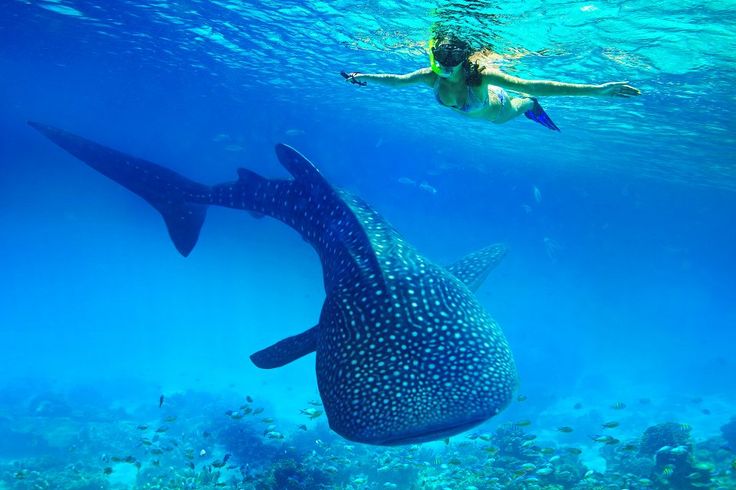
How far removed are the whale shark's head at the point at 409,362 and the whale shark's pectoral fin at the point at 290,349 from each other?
439 millimetres

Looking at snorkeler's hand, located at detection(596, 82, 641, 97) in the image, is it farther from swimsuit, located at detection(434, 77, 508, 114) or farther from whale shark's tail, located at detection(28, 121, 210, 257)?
whale shark's tail, located at detection(28, 121, 210, 257)

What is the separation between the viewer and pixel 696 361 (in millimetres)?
50250

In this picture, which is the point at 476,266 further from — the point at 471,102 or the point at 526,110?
the point at 471,102

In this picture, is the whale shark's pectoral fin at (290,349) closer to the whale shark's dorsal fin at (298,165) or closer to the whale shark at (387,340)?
the whale shark at (387,340)

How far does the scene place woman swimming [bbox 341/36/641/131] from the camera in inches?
159

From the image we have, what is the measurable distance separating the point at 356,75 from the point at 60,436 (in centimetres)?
2660

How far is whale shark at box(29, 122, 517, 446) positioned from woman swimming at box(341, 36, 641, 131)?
1652 millimetres

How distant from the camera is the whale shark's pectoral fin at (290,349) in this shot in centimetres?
469

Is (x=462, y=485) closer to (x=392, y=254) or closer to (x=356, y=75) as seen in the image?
(x=392, y=254)

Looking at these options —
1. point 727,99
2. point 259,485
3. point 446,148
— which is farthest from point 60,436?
point 446,148

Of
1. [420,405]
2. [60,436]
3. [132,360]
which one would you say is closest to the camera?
[420,405]

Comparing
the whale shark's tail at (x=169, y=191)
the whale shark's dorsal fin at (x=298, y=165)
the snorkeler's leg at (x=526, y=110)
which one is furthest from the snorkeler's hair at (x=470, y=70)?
the whale shark's tail at (x=169, y=191)

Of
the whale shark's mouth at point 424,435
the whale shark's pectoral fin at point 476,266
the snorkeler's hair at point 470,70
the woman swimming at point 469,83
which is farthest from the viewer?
the whale shark's pectoral fin at point 476,266

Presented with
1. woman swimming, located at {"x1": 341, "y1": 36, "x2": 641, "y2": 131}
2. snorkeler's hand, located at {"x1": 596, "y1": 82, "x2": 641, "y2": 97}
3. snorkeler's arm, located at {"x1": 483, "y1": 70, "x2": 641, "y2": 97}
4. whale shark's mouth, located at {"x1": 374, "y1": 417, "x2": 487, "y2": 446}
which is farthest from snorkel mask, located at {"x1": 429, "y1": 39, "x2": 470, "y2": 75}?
whale shark's mouth, located at {"x1": 374, "y1": 417, "x2": 487, "y2": 446}
